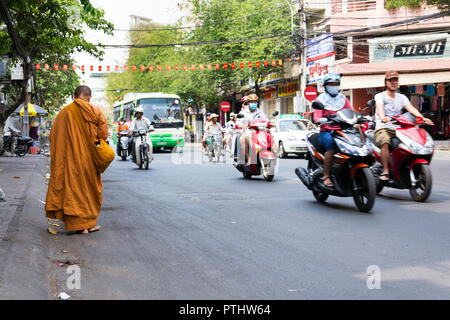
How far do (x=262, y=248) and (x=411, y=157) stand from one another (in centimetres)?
392

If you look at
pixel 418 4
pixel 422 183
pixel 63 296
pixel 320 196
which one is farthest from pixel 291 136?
pixel 63 296

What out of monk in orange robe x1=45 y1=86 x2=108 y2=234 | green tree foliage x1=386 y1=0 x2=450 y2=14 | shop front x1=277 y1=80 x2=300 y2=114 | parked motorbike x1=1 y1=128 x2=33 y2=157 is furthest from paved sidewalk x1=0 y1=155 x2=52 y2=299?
shop front x1=277 y1=80 x2=300 y2=114

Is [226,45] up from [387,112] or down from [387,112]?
up

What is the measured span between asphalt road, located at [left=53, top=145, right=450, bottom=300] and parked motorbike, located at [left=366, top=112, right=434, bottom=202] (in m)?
0.26

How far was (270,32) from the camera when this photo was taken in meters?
39.8

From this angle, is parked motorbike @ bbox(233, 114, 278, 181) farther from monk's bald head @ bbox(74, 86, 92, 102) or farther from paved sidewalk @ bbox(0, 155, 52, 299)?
monk's bald head @ bbox(74, 86, 92, 102)

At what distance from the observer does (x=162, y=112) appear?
110 feet

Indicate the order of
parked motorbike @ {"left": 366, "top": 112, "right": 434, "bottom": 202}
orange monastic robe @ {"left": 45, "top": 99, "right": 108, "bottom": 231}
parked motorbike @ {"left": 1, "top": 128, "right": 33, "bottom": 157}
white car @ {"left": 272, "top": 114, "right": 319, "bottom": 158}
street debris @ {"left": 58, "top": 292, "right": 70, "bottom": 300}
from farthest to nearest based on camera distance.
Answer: parked motorbike @ {"left": 1, "top": 128, "right": 33, "bottom": 157} → white car @ {"left": 272, "top": 114, "right": 319, "bottom": 158} → parked motorbike @ {"left": 366, "top": 112, "right": 434, "bottom": 202} → orange monastic robe @ {"left": 45, "top": 99, "right": 108, "bottom": 231} → street debris @ {"left": 58, "top": 292, "right": 70, "bottom": 300}

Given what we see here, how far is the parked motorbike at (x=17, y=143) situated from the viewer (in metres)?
26.4

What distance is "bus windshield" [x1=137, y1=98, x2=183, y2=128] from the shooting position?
33.2 meters

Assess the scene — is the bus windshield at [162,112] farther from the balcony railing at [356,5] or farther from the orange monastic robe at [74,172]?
the orange monastic robe at [74,172]

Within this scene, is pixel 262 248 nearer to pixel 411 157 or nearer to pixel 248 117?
pixel 411 157

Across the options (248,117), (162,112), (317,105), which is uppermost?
(162,112)
